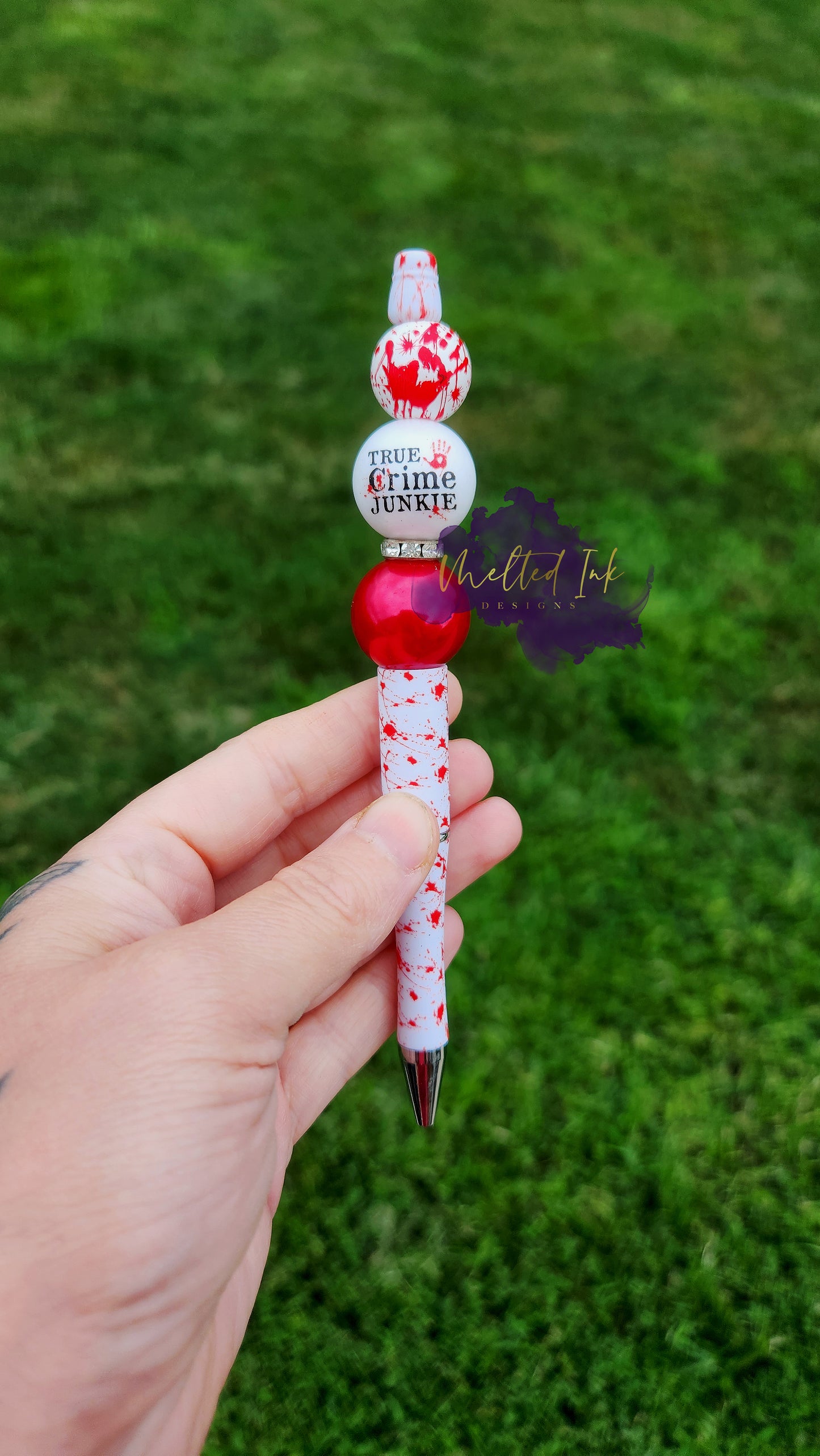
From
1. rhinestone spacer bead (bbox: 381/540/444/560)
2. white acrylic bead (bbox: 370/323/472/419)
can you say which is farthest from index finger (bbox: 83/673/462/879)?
white acrylic bead (bbox: 370/323/472/419)

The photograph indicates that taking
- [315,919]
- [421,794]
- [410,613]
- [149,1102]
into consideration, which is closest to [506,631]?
[421,794]

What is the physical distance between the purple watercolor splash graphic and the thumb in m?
0.46

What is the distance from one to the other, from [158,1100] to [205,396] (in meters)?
3.65

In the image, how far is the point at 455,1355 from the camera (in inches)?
89.5

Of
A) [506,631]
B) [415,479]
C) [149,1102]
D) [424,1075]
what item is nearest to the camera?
[149,1102]

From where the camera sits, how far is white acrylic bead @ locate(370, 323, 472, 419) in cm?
184

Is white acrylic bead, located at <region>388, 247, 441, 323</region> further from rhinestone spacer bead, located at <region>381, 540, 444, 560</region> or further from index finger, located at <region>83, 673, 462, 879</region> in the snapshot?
index finger, located at <region>83, 673, 462, 879</region>

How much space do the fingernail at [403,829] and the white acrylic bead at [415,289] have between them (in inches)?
40.5

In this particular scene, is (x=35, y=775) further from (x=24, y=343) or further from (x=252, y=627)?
(x=24, y=343)

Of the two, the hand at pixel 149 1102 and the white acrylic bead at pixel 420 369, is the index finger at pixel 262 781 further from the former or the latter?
the white acrylic bead at pixel 420 369

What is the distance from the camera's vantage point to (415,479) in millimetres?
1809

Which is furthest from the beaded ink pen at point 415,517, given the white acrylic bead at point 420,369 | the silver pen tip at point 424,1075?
the silver pen tip at point 424,1075

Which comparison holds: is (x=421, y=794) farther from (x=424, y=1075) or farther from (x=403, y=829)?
(x=424, y=1075)

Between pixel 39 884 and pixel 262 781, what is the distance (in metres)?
0.60
